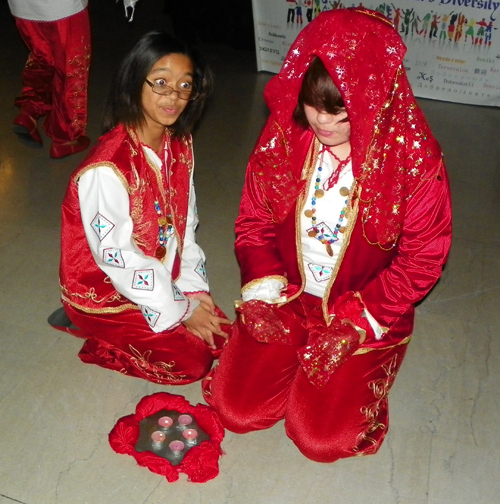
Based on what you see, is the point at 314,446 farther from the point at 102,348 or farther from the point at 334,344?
the point at 102,348

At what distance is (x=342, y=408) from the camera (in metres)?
1.67

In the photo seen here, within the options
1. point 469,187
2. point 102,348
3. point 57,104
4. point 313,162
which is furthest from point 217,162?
point 313,162

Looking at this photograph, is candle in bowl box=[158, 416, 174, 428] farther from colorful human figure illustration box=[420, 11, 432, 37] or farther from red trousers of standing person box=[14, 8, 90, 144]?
colorful human figure illustration box=[420, 11, 432, 37]

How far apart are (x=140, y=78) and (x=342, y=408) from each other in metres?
0.96

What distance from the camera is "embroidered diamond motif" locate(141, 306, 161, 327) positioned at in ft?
5.78

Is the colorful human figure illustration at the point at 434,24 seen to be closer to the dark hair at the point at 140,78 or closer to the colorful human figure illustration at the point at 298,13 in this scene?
the colorful human figure illustration at the point at 298,13

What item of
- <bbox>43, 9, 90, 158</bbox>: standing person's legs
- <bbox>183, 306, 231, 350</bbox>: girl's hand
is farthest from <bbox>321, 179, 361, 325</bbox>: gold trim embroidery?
<bbox>43, 9, 90, 158</bbox>: standing person's legs

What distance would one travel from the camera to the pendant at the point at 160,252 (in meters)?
1.83

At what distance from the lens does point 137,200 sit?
5.58ft

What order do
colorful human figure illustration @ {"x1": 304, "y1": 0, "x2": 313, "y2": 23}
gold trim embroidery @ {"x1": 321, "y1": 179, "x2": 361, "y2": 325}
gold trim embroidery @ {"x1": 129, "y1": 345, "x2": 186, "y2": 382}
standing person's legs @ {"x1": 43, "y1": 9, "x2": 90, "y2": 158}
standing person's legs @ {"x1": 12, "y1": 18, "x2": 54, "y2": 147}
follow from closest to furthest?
gold trim embroidery @ {"x1": 321, "y1": 179, "x2": 361, "y2": 325}, gold trim embroidery @ {"x1": 129, "y1": 345, "x2": 186, "y2": 382}, standing person's legs @ {"x1": 43, "y1": 9, "x2": 90, "y2": 158}, standing person's legs @ {"x1": 12, "y1": 18, "x2": 54, "y2": 147}, colorful human figure illustration @ {"x1": 304, "y1": 0, "x2": 313, "y2": 23}

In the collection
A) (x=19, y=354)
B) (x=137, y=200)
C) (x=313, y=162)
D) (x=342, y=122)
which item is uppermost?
(x=342, y=122)

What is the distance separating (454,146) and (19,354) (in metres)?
2.25

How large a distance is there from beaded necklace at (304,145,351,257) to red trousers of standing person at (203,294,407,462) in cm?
21

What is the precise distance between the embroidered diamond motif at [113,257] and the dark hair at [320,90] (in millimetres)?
611
